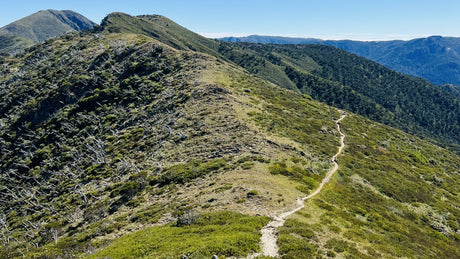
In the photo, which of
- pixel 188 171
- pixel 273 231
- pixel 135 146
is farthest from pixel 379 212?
pixel 135 146

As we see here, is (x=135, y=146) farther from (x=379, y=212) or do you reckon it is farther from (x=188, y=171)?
(x=379, y=212)

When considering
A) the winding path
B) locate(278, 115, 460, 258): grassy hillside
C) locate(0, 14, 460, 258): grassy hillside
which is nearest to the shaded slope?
locate(0, 14, 460, 258): grassy hillside

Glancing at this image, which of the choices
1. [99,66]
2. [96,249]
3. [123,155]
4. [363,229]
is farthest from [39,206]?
[99,66]

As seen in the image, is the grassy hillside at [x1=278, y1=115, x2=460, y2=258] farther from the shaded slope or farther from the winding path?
the shaded slope

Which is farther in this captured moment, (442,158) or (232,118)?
(442,158)

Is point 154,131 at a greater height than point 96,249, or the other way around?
point 154,131

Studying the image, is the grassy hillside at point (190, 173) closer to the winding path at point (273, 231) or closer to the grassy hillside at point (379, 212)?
the grassy hillside at point (379, 212)

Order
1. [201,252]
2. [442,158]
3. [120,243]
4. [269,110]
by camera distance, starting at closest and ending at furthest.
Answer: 1. [201,252]
2. [120,243]
3. [269,110]
4. [442,158]

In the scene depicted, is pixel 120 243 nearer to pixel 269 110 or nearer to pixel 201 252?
pixel 201 252

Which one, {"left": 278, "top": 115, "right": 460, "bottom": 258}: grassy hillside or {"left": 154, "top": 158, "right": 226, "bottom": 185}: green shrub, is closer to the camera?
{"left": 278, "top": 115, "right": 460, "bottom": 258}: grassy hillside
